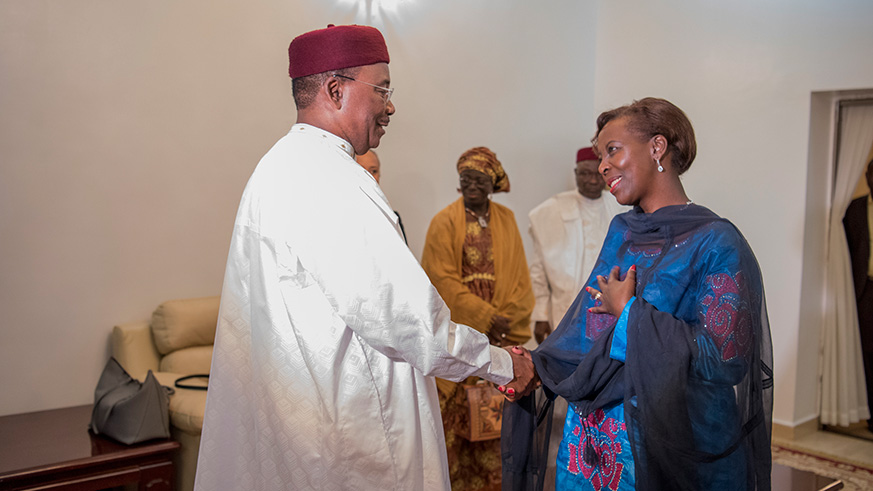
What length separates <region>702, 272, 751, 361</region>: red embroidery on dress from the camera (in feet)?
6.28

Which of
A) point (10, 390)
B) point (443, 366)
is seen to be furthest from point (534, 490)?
point (10, 390)

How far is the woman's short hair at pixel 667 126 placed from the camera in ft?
7.07

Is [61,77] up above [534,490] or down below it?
above

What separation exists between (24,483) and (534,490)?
2.21 m

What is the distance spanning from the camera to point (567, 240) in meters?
5.55

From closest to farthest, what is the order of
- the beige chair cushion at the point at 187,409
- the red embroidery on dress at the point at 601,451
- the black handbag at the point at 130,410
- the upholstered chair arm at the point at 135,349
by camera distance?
the red embroidery on dress at the point at 601,451, the black handbag at the point at 130,410, the beige chair cushion at the point at 187,409, the upholstered chair arm at the point at 135,349

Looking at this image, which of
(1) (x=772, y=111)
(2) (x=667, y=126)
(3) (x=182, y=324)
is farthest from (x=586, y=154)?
(2) (x=667, y=126)

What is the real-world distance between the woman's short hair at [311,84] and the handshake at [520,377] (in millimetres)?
1006

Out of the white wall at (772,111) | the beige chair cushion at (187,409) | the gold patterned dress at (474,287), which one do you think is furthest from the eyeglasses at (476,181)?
the white wall at (772,111)

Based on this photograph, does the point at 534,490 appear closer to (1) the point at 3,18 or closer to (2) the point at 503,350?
(2) the point at 503,350

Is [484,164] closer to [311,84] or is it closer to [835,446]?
[311,84]

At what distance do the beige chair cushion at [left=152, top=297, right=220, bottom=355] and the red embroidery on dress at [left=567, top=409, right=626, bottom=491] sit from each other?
2724 mm

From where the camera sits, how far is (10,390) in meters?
3.87

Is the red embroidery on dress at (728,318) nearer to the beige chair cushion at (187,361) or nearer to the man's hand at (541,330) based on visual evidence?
the beige chair cushion at (187,361)
